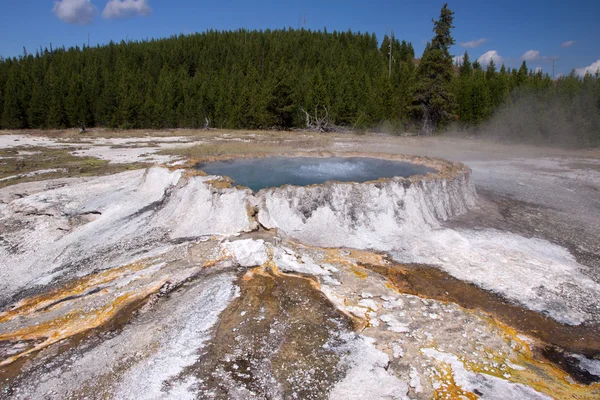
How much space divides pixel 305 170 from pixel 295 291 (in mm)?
6061

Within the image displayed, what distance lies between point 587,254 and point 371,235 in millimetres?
3771

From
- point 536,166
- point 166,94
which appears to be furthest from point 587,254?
point 166,94

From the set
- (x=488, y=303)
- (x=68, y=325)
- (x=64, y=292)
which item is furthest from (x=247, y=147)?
(x=488, y=303)

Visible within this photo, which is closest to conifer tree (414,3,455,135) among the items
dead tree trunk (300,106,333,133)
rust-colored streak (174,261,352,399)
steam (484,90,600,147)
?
steam (484,90,600,147)

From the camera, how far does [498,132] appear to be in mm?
28469

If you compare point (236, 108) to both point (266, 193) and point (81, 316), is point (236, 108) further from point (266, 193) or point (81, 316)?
point (81, 316)

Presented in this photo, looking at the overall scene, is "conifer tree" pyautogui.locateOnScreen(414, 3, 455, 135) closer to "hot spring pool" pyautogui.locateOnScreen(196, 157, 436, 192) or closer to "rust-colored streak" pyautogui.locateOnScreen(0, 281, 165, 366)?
"hot spring pool" pyautogui.locateOnScreen(196, 157, 436, 192)

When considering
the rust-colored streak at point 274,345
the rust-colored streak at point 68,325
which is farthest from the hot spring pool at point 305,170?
the rust-colored streak at point 68,325

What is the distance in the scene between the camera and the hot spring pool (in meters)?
10.2

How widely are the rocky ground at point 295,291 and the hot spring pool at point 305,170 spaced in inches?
40.1

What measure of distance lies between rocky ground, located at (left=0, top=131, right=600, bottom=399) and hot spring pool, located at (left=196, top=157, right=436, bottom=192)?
3.34 feet

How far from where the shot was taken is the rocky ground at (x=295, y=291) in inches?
160

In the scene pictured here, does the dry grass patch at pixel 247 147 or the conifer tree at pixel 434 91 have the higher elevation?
the conifer tree at pixel 434 91

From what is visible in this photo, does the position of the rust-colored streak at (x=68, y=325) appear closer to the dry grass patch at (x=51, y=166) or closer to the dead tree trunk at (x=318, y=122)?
the dry grass patch at (x=51, y=166)
